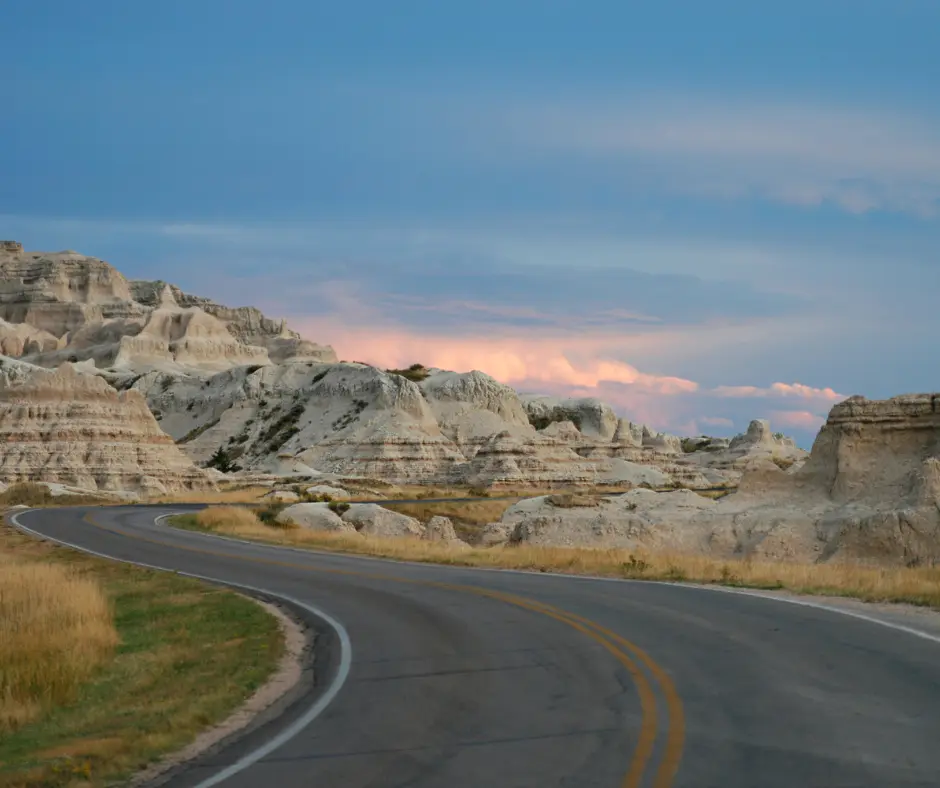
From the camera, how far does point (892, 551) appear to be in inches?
1198

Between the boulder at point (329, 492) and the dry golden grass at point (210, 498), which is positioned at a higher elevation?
the boulder at point (329, 492)

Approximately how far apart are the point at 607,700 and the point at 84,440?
7349 cm

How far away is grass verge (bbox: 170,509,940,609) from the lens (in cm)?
1850

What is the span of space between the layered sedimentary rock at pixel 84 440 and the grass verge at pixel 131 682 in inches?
2229

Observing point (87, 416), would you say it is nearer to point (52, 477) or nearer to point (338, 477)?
point (52, 477)

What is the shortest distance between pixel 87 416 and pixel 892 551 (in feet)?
208

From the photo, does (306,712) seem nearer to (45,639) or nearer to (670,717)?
(670,717)

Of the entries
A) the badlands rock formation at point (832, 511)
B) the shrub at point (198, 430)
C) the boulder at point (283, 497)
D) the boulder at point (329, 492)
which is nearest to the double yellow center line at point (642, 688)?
the badlands rock formation at point (832, 511)

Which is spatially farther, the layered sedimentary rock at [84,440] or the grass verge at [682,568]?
the layered sedimentary rock at [84,440]

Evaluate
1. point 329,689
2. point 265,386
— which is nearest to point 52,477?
point 265,386

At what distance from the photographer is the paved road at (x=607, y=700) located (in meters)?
7.70

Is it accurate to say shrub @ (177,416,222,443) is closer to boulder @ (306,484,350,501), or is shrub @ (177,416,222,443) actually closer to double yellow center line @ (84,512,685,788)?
boulder @ (306,484,350,501)

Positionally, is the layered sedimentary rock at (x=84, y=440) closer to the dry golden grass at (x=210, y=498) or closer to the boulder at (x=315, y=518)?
the dry golden grass at (x=210, y=498)

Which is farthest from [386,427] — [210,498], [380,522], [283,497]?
[380,522]
